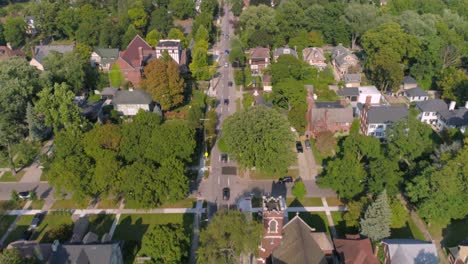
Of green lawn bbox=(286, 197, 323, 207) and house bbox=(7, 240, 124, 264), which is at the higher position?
house bbox=(7, 240, 124, 264)

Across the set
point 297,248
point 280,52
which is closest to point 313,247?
point 297,248

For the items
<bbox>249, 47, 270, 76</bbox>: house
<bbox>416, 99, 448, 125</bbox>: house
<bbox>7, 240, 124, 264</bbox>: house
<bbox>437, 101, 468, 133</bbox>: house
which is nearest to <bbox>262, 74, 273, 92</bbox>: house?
<bbox>249, 47, 270, 76</bbox>: house

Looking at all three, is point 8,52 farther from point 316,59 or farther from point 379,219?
point 379,219

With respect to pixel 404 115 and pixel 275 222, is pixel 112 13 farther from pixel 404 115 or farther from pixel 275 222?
pixel 275 222

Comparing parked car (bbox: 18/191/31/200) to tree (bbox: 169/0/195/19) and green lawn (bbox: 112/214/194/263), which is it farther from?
tree (bbox: 169/0/195/19)

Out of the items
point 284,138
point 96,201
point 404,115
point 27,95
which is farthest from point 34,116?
point 404,115

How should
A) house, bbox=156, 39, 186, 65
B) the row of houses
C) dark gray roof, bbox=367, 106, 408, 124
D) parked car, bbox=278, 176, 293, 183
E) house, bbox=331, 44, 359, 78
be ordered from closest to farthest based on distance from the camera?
the row of houses → parked car, bbox=278, 176, 293, 183 → dark gray roof, bbox=367, 106, 408, 124 → house, bbox=156, 39, 186, 65 → house, bbox=331, 44, 359, 78

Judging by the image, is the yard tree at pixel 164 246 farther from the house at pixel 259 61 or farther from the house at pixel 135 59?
the house at pixel 259 61
